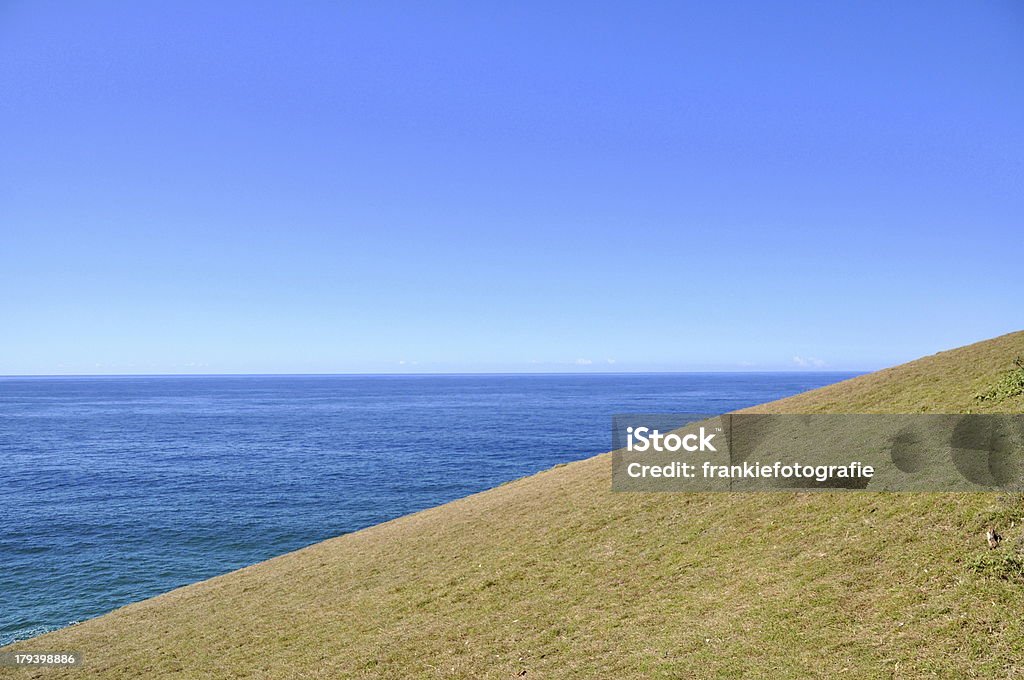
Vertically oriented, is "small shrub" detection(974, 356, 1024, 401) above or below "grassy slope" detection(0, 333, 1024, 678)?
above

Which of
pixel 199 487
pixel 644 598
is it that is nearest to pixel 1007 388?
pixel 644 598

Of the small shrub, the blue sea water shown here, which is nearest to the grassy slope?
the small shrub

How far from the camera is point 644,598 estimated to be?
15438 mm

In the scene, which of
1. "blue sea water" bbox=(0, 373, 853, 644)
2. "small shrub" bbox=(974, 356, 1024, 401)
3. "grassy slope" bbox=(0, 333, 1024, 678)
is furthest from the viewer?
→ "blue sea water" bbox=(0, 373, 853, 644)

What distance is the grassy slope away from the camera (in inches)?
457

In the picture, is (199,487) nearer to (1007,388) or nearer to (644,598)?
(644,598)

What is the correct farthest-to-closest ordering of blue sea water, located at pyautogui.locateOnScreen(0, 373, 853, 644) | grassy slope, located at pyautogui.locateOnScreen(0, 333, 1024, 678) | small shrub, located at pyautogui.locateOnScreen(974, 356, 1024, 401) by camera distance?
blue sea water, located at pyautogui.locateOnScreen(0, 373, 853, 644), small shrub, located at pyautogui.locateOnScreen(974, 356, 1024, 401), grassy slope, located at pyautogui.locateOnScreen(0, 333, 1024, 678)

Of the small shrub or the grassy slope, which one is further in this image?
the small shrub

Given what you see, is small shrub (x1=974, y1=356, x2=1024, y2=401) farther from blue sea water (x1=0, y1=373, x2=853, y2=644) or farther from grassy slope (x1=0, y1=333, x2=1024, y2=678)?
blue sea water (x1=0, y1=373, x2=853, y2=644)

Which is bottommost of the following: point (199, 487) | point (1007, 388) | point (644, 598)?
point (199, 487)

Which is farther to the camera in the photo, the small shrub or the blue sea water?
the blue sea water

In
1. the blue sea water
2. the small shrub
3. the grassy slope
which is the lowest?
the blue sea water

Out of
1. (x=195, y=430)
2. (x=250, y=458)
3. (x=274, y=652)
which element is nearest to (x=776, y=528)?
(x=274, y=652)

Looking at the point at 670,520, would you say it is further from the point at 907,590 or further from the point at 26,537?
the point at 26,537
